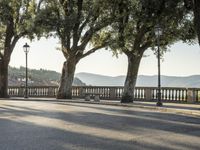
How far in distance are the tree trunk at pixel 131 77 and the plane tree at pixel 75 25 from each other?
283 centimetres

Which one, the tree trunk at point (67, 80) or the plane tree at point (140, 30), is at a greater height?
the plane tree at point (140, 30)

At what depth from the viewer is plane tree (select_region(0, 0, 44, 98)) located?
1612 inches

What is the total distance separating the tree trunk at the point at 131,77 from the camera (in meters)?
34.2

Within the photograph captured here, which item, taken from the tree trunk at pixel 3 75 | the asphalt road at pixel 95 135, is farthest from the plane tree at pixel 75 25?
the asphalt road at pixel 95 135

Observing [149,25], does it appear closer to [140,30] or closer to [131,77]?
[140,30]

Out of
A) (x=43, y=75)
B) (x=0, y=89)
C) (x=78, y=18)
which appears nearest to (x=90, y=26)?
(x=78, y=18)

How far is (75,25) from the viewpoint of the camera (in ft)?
127

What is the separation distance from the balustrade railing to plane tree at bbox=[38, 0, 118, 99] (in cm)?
276

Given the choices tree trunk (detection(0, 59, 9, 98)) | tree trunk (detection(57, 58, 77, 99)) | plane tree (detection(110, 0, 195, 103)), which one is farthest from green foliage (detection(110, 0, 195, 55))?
tree trunk (detection(0, 59, 9, 98))

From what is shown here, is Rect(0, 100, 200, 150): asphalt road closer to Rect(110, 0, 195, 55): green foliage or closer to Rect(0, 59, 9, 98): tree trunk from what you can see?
Rect(110, 0, 195, 55): green foliage

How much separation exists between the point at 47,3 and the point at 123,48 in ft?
30.3

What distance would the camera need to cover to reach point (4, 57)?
43.6 meters

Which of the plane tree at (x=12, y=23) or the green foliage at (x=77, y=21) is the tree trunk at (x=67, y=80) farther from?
the plane tree at (x=12, y=23)

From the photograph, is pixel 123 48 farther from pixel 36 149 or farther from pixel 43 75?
pixel 43 75
